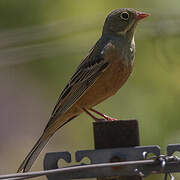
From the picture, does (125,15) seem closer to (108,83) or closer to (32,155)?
(108,83)

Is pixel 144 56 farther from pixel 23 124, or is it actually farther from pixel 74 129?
pixel 23 124

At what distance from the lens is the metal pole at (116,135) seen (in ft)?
15.2

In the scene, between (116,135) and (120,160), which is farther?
(116,135)

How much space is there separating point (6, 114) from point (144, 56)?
2310 millimetres

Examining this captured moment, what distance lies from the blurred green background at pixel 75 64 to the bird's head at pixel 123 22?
3.28 feet

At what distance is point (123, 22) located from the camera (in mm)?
7348

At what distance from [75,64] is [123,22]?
2.28 meters

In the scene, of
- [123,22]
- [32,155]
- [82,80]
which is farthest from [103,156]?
[123,22]

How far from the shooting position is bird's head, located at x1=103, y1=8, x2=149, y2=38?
23.9 ft

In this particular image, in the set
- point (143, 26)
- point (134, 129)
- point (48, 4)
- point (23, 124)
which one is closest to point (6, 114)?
point (23, 124)

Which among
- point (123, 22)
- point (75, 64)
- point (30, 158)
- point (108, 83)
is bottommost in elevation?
point (30, 158)

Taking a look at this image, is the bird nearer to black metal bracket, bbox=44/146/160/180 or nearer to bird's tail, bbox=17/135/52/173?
bird's tail, bbox=17/135/52/173

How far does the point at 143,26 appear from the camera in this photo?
8.55m

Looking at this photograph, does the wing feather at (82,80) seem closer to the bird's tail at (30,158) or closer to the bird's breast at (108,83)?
the bird's breast at (108,83)
